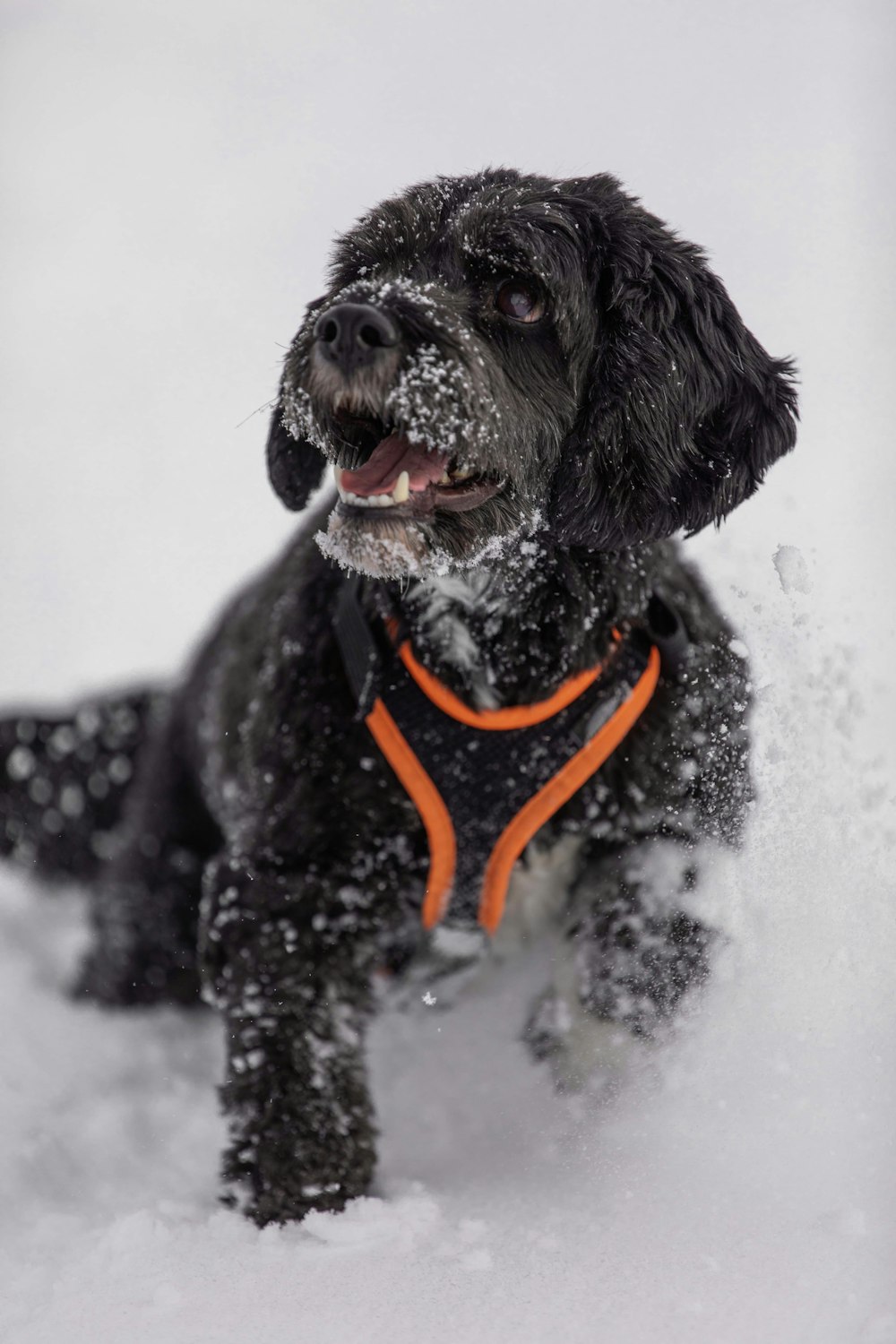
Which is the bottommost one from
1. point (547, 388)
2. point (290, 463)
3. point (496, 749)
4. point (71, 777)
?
point (71, 777)

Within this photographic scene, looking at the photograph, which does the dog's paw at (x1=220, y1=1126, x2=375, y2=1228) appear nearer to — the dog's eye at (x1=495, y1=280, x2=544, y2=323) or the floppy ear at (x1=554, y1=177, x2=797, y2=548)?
the floppy ear at (x1=554, y1=177, x2=797, y2=548)

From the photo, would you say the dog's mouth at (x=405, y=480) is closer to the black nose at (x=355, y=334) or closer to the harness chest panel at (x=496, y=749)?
the black nose at (x=355, y=334)

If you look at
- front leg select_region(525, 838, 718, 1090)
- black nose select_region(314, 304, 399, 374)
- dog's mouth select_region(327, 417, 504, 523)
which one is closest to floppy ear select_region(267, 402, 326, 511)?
dog's mouth select_region(327, 417, 504, 523)

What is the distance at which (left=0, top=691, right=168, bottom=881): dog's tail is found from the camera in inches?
168

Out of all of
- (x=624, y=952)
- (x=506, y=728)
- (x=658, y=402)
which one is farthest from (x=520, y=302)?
(x=624, y=952)

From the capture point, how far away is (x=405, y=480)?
256cm

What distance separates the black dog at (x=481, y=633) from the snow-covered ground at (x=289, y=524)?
0.68 feet

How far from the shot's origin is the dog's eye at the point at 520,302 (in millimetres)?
2645

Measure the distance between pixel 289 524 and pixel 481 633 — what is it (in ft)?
9.88

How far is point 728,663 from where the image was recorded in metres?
2.88

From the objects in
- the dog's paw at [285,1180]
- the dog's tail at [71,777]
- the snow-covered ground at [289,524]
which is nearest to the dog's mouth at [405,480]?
the snow-covered ground at [289,524]

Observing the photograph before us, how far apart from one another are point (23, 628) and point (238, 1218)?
12.4ft

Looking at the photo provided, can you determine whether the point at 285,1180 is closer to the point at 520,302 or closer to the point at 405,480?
the point at 405,480

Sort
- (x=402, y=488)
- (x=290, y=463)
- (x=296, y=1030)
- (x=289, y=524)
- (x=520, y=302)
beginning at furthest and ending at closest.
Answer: (x=289, y=524), (x=290, y=463), (x=296, y=1030), (x=520, y=302), (x=402, y=488)
